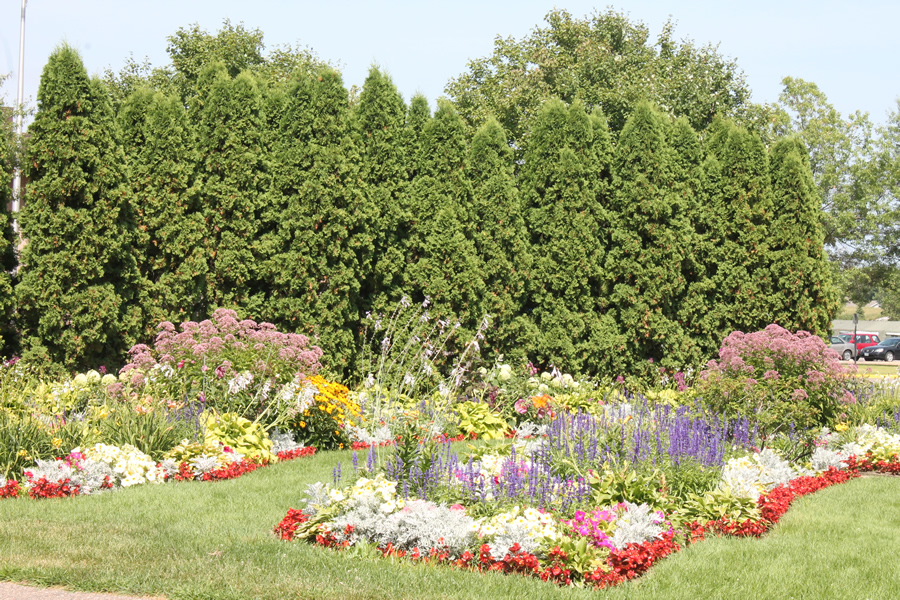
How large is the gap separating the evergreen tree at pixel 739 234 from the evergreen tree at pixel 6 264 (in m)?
9.36

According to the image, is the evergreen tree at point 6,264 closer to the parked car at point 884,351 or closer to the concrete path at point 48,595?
the concrete path at point 48,595

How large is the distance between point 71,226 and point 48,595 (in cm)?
607

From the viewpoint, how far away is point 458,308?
10.5 meters

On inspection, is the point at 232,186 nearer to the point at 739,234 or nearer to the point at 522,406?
the point at 522,406

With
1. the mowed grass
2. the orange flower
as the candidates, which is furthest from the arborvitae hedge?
the mowed grass

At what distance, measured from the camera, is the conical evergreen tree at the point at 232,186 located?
9766 millimetres

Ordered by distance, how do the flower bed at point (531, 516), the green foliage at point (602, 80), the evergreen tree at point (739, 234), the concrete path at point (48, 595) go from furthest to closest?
the green foliage at point (602, 80) → the evergreen tree at point (739, 234) → the flower bed at point (531, 516) → the concrete path at point (48, 595)

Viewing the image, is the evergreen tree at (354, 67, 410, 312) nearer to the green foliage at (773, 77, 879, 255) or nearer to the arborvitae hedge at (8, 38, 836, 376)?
the arborvitae hedge at (8, 38, 836, 376)

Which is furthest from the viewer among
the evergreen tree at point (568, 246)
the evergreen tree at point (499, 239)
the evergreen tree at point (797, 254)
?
the evergreen tree at point (797, 254)

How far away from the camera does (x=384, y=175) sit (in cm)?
1030

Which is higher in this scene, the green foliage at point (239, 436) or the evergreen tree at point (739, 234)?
the evergreen tree at point (739, 234)

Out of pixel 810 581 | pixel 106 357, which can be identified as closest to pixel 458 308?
pixel 106 357

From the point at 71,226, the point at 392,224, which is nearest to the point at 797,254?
the point at 392,224

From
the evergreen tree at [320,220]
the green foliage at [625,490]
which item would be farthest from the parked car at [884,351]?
the green foliage at [625,490]
